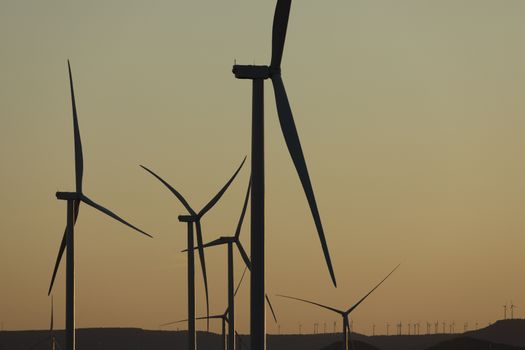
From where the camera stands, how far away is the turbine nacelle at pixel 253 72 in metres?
73.8

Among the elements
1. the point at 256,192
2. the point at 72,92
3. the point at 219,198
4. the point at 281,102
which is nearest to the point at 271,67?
the point at 281,102

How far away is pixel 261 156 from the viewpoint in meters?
Answer: 69.7

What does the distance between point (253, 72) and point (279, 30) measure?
233 centimetres

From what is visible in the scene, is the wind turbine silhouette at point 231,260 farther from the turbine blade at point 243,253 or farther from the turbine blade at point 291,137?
the turbine blade at point 291,137

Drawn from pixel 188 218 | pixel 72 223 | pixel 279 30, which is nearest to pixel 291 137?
pixel 279 30

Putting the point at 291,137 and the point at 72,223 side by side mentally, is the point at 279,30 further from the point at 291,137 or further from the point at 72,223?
the point at 72,223

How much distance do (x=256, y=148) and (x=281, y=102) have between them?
5657 mm

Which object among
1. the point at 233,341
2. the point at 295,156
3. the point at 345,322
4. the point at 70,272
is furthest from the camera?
the point at 345,322

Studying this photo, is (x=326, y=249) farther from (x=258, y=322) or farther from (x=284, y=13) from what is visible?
(x=284, y=13)

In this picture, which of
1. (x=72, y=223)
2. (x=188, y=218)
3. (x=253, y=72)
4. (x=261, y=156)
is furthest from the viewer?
(x=188, y=218)

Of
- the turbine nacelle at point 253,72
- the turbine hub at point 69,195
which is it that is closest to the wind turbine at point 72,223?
the turbine hub at point 69,195

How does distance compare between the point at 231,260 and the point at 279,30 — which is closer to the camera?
the point at 279,30

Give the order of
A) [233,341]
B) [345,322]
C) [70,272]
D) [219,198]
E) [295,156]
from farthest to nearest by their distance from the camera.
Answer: [345,322], [233,341], [219,198], [70,272], [295,156]

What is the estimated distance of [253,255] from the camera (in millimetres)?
68875
